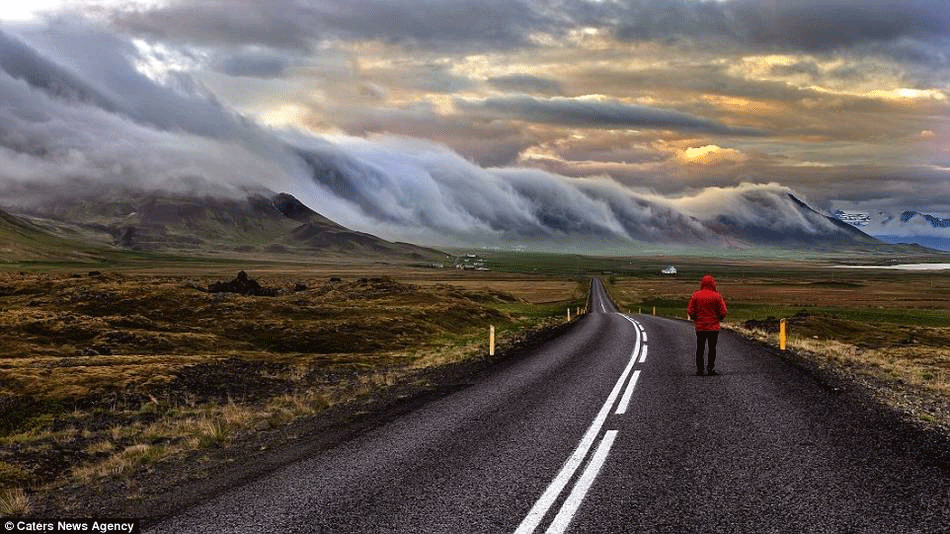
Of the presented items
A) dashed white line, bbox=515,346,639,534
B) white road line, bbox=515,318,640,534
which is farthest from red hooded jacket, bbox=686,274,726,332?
dashed white line, bbox=515,346,639,534

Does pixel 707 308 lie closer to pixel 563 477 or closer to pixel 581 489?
pixel 563 477

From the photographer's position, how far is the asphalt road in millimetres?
6969

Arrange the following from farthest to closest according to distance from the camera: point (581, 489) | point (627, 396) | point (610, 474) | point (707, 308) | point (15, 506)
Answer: point (707, 308) → point (627, 396) → point (610, 474) → point (15, 506) → point (581, 489)

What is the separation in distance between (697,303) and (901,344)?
35135 millimetres

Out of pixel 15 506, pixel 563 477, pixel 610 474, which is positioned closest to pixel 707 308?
pixel 610 474

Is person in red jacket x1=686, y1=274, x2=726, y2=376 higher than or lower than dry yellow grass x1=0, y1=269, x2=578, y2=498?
higher

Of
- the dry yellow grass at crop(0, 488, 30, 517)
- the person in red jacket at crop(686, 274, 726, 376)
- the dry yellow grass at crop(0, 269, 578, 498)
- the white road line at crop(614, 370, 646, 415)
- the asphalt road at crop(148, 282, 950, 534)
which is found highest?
the person in red jacket at crop(686, 274, 726, 376)

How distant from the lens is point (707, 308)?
667 inches

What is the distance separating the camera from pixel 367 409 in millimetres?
14047

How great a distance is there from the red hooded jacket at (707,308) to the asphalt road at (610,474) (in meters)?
3.02

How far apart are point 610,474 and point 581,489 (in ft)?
2.56

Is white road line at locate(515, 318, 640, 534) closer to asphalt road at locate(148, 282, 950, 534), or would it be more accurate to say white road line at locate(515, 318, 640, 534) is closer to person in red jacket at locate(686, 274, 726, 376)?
asphalt road at locate(148, 282, 950, 534)

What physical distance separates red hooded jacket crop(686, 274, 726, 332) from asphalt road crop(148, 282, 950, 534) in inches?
119

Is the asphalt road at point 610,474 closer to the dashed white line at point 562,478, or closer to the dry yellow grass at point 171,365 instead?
the dashed white line at point 562,478
